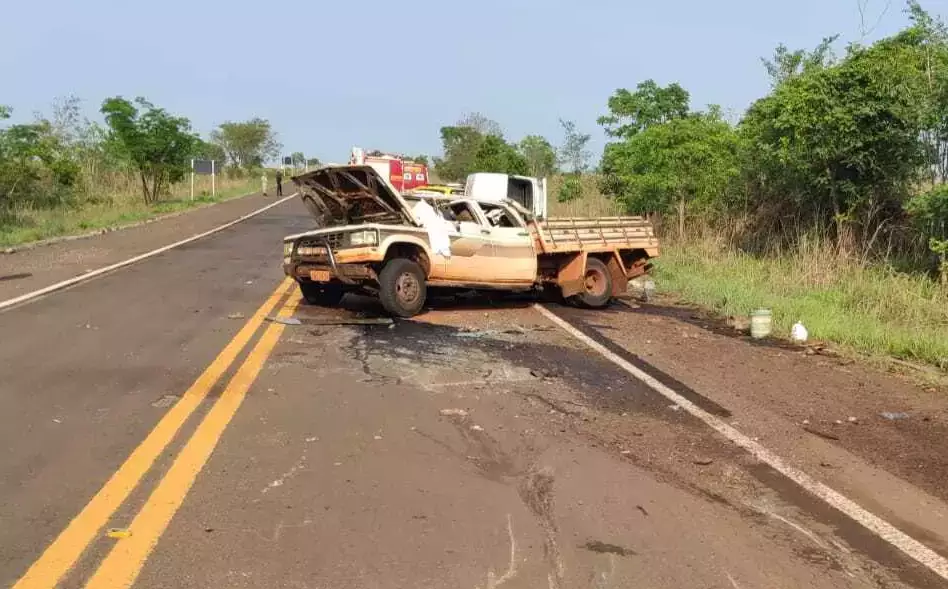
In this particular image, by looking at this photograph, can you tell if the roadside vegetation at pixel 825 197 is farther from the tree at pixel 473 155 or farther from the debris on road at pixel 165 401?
the tree at pixel 473 155

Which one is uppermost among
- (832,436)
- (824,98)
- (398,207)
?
(824,98)

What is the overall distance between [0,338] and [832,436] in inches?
324

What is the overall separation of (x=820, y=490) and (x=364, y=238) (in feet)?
24.0

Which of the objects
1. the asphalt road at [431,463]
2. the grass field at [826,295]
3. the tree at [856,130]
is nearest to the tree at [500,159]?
the grass field at [826,295]

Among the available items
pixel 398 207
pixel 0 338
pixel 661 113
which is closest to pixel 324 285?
pixel 398 207

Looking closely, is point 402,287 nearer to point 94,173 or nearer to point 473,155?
point 94,173

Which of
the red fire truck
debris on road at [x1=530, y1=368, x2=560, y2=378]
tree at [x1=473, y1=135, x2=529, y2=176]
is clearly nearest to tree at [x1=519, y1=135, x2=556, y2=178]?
tree at [x1=473, y1=135, x2=529, y2=176]

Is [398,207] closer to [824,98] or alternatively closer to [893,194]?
[824,98]

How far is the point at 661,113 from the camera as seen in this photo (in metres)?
23.6

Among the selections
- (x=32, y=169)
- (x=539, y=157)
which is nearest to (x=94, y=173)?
(x=32, y=169)

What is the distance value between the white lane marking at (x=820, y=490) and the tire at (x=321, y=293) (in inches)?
214

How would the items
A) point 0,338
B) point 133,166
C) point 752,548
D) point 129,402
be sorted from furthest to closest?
point 133,166 < point 0,338 < point 129,402 < point 752,548

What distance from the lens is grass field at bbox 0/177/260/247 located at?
72.9ft

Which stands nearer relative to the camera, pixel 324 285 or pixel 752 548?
pixel 752 548
